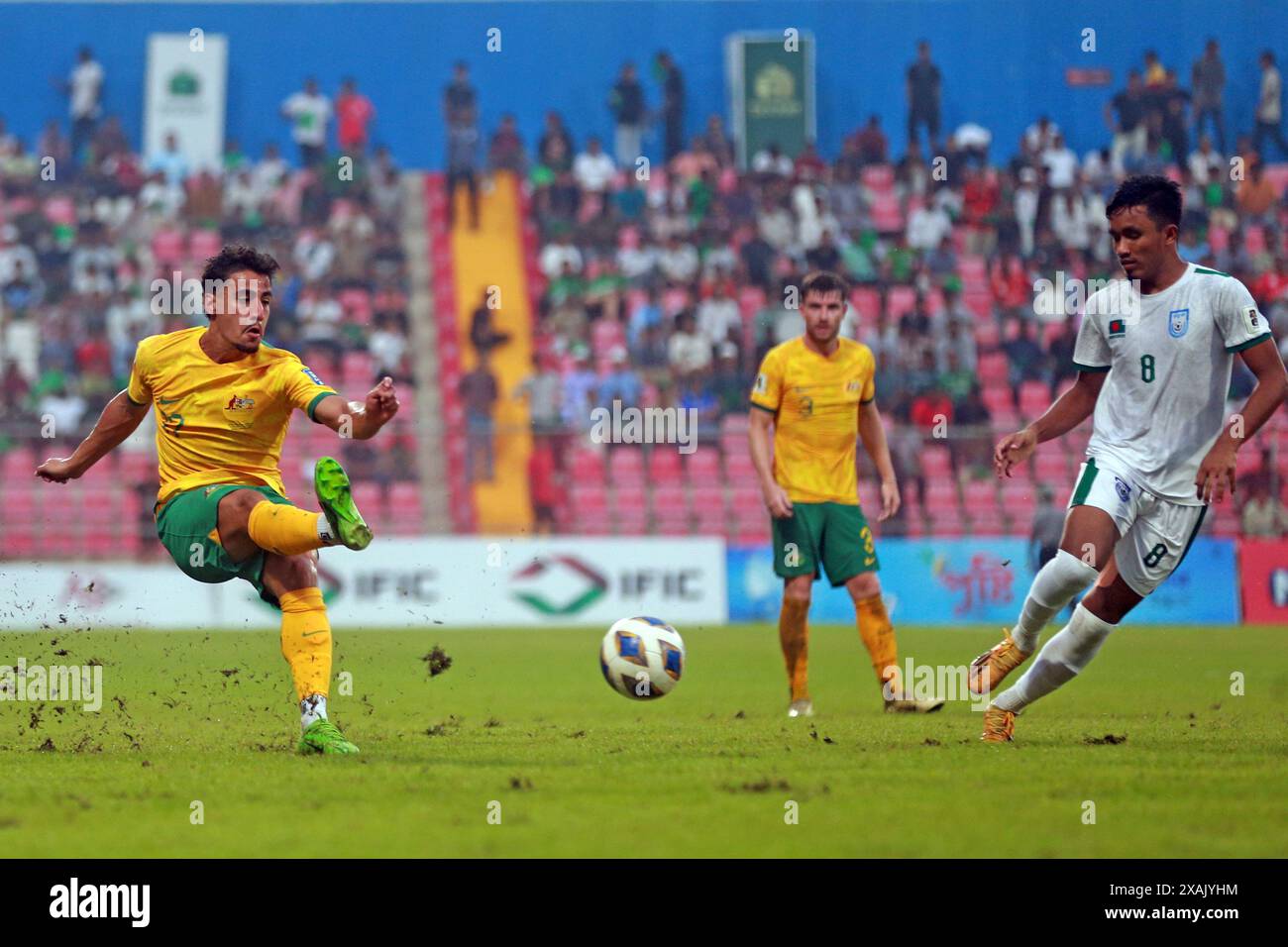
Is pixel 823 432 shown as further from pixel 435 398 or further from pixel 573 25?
pixel 573 25

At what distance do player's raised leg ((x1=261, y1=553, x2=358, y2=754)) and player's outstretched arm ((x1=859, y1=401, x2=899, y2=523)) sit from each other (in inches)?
145

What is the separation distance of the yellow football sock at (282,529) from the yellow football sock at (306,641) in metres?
0.24

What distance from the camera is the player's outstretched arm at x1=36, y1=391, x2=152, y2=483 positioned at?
Result: 7.57 meters

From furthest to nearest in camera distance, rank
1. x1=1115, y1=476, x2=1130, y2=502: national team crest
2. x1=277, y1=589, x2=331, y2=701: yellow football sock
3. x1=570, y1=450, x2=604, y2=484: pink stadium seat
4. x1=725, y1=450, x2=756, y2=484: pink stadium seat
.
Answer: x1=725, y1=450, x2=756, y2=484: pink stadium seat < x1=570, y1=450, x2=604, y2=484: pink stadium seat < x1=1115, y1=476, x2=1130, y2=502: national team crest < x1=277, y1=589, x2=331, y2=701: yellow football sock

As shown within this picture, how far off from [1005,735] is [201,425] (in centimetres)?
373

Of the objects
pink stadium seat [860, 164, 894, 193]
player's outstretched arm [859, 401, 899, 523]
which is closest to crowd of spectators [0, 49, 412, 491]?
pink stadium seat [860, 164, 894, 193]

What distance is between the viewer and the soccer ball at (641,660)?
8.21 metres

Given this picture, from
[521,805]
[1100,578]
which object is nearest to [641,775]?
[521,805]

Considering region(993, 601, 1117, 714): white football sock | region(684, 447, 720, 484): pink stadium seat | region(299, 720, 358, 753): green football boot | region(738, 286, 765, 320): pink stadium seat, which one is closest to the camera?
region(299, 720, 358, 753): green football boot

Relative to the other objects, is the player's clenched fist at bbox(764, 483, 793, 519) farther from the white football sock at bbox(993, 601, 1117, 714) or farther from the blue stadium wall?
the blue stadium wall

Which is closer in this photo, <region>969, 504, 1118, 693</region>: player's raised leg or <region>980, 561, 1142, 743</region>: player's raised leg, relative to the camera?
<region>969, 504, 1118, 693</region>: player's raised leg
